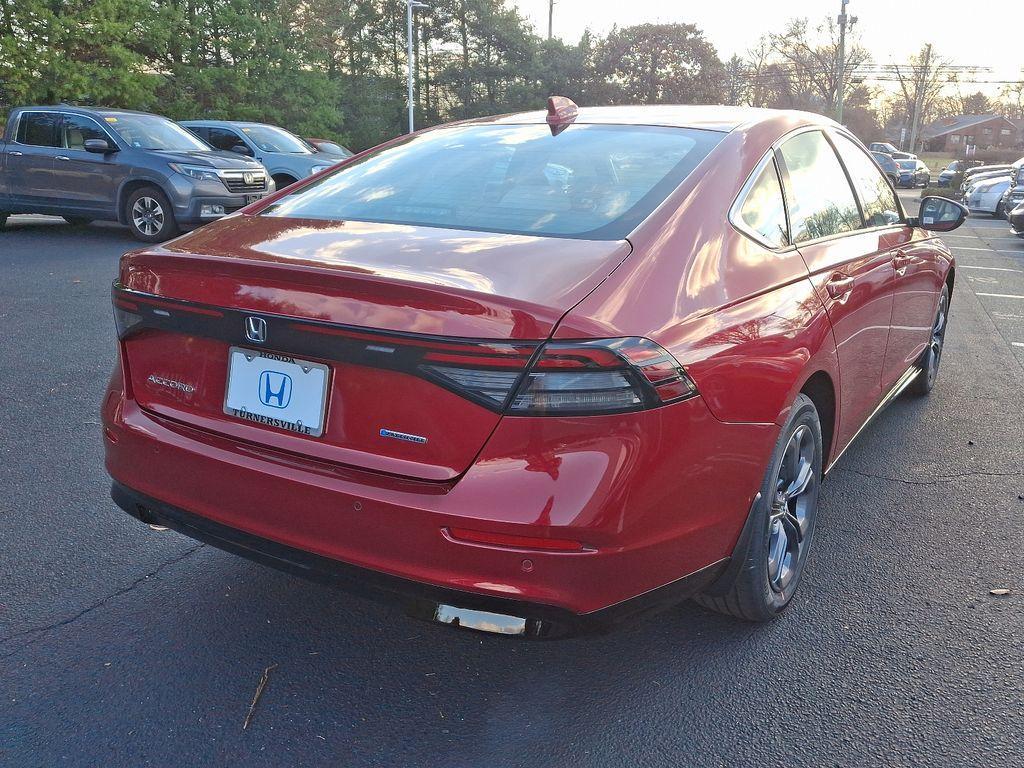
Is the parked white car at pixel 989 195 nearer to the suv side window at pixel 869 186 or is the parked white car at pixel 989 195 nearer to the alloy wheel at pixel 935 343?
the alloy wheel at pixel 935 343

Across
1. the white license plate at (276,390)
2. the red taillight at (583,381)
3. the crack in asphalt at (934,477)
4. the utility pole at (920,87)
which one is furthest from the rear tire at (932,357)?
the utility pole at (920,87)

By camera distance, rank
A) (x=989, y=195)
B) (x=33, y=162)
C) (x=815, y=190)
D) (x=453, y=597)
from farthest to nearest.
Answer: (x=989, y=195) → (x=33, y=162) → (x=815, y=190) → (x=453, y=597)

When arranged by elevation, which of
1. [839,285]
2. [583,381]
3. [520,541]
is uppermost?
[839,285]

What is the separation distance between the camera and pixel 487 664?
2.63 m

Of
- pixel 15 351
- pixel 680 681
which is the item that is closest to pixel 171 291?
pixel 680 681

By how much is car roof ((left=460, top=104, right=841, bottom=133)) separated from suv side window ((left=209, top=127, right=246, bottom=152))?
12507 millimetres

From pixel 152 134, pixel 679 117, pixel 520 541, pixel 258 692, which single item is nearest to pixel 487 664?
pixel 258 692

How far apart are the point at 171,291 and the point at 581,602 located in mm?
1336

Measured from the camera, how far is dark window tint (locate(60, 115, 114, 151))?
1188cm

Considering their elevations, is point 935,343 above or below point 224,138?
below

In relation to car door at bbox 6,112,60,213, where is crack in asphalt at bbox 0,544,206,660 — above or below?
below

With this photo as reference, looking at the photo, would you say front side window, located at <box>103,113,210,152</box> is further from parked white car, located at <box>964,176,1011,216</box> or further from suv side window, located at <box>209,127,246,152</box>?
parked white car, located at <box>964,176,1011,216</box>

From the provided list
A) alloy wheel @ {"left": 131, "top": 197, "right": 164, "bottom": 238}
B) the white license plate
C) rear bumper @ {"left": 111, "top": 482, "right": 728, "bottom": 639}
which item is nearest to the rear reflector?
rear bumper @ {"left": 111, "top": 482, "right": 728, "bottom": 639}

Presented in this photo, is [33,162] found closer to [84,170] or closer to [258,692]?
[84,170]
